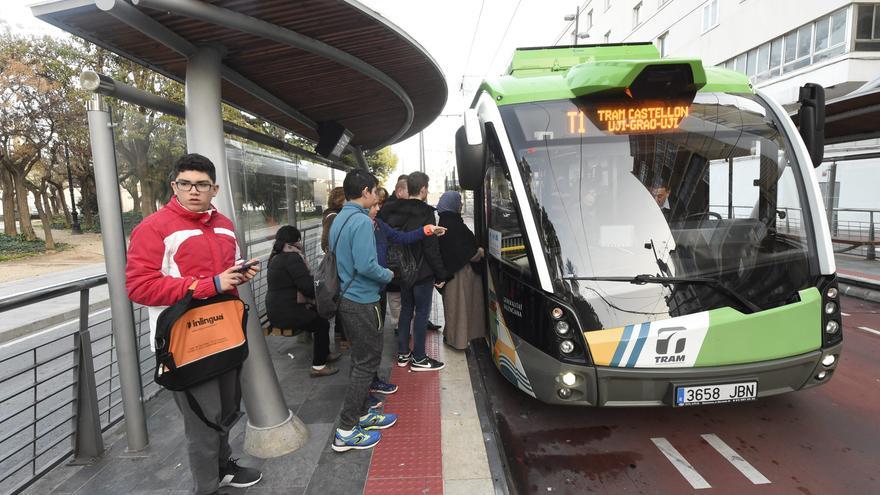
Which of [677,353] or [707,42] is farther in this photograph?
[707,42]

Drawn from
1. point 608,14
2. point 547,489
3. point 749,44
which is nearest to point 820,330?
point 547,489

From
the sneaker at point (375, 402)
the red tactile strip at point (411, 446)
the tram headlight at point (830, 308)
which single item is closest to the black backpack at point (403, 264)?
the red tactile strip at point (411, 446)

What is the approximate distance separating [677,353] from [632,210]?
105cm

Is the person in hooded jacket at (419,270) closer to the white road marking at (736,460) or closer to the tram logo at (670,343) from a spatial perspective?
the tram logo at (670,343)

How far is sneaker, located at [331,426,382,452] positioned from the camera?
3.24 m

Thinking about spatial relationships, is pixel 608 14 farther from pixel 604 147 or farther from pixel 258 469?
pixel 258 469

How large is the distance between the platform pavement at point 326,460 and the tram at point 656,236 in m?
0.68

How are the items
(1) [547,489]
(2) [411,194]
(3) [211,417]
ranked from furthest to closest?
(2) [411,194] < (1) [547,489] < (3) [211,417]

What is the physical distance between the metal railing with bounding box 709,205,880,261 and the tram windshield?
0.5 inches

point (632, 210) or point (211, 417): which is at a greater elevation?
point (632, 210)

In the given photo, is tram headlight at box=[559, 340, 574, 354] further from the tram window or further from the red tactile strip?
the red tactile strip

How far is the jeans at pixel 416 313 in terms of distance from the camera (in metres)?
4.68

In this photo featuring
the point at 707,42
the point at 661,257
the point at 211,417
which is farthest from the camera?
the point at 707,42

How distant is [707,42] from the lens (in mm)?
24125
